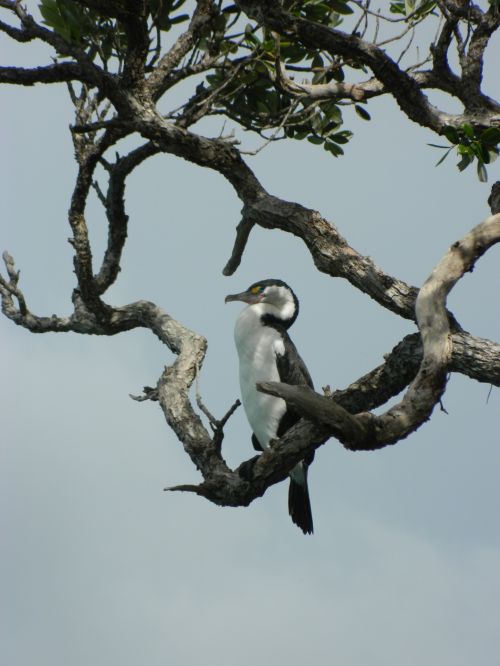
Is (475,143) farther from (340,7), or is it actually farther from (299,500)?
(299,500)

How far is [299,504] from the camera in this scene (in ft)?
20.0

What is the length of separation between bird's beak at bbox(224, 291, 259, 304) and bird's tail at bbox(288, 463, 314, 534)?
140cm

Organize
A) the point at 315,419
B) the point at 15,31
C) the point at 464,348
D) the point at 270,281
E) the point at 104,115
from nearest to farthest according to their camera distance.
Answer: the point at 315,419 < the point at 464,348 < the point at 15,31 < the point at 104,115 < the point at 270,281

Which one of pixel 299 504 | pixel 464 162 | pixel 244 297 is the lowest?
pixel 299 504

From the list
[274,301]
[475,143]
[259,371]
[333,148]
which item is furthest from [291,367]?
[475,143]

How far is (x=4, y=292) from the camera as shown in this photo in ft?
22.8

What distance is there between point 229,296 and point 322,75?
78.8 inches

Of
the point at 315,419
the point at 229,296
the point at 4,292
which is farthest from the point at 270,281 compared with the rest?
the point at 315,419

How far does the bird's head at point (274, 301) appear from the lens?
652 cm

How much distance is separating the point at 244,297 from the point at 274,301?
0.27m

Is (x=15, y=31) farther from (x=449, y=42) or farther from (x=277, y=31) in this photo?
(x=449, y=42)

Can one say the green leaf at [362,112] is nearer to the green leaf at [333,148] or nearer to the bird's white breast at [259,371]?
the green leaf at [333,148]

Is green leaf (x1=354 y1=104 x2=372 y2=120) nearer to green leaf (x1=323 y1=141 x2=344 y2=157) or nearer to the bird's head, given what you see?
green leaf (x1=323 y1=141 x2=344 y2=157)

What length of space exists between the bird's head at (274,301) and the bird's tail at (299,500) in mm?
1142
